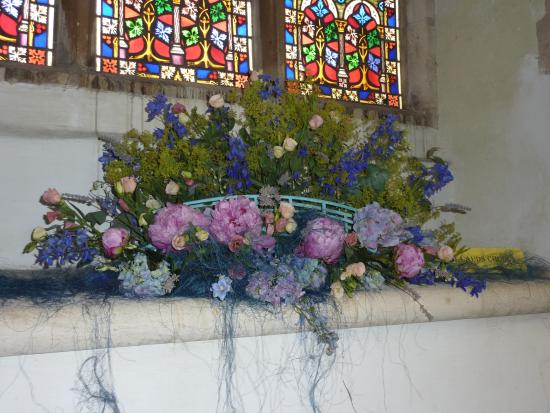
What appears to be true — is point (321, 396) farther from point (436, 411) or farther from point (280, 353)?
point (436, 411)

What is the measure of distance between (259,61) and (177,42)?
39 cm

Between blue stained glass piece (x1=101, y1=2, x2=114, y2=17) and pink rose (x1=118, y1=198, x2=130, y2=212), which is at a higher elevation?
blue stained glass piece (x1=101, y1=2, x2=114, y2=17)

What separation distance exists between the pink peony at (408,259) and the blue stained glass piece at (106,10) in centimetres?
184

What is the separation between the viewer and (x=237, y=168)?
59.2 inches

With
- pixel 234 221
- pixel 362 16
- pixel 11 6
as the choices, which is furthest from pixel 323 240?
pixel 362 16

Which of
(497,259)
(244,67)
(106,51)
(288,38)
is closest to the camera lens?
(497,259)

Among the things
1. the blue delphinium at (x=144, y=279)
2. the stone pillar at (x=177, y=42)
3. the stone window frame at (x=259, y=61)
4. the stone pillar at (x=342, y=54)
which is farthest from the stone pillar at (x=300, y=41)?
the blue delphinium at (x=144, y=279)

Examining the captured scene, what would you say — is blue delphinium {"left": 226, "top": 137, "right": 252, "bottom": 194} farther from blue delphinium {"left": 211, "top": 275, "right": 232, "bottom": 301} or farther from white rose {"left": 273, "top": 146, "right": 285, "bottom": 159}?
blue delphinium {"left": 211, "top": 275, "right": 232, "bottom": 301}

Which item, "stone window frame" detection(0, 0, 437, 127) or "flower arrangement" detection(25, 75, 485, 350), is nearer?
"flower arrangement" detection(25, 75, 485, 350)

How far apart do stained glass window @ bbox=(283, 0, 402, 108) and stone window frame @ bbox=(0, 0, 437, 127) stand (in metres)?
0.06

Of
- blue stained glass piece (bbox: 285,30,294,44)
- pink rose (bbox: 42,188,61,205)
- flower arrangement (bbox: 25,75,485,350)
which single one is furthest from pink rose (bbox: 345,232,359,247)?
blue stained glass piece (bbox: 285,30,294,44)

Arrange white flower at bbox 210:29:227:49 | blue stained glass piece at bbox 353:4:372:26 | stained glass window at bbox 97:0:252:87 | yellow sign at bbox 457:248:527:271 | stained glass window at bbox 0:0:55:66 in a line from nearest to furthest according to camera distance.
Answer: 1. yellow sign at bbox 457:248:527:271
2. stained glass window at bbox 0:0:55:66
3. stained glass window at bbox 97:0:252:87
4. white flower at bbox 210:29:227:49
5. blue stained glass piece at bbox 353:4:372:26

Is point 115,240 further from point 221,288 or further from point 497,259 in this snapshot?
point 497,259

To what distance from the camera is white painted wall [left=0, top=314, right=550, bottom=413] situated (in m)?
1.14
